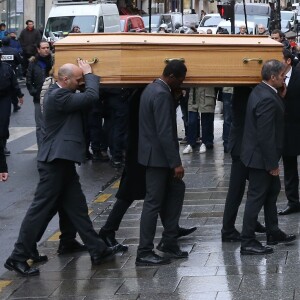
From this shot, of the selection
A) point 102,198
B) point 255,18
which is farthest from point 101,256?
point 255,18

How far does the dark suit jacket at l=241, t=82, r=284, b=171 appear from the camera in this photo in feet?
29.6

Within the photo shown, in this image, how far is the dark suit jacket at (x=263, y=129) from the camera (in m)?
Answer: 9.03

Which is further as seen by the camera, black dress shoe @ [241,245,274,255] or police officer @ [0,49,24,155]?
police officer @ [0,49,24,155]

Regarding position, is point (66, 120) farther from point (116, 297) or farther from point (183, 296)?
point (183, 296)

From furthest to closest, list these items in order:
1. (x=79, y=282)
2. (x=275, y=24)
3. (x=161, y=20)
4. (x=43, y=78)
Answer: 1. (x=161, y=20)
2. (x=275, y=24)
3. (x=43, y=78)
4. (x=79, y=282)

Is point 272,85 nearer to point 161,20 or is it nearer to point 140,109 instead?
point 140,109

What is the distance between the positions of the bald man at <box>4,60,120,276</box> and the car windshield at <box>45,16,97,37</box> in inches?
1088

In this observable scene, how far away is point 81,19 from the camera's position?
122ft

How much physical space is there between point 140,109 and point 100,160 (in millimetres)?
7290

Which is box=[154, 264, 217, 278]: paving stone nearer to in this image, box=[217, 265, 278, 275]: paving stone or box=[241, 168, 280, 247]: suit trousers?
box=[217, 265, 278, 275]: paving stone

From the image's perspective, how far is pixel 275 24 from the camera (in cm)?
3378

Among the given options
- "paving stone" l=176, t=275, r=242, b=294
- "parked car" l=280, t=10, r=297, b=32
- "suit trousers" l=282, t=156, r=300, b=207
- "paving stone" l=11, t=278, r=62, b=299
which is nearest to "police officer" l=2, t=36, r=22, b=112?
"suit trousers" l=282, t=156, r=300, b=207

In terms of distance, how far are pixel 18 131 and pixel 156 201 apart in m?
11.6

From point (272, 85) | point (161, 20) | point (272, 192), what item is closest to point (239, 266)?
point (272, 192)
